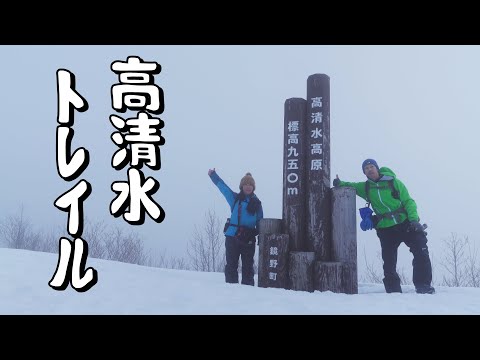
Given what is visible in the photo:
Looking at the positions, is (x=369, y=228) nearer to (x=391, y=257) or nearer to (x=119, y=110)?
(x=391, y=257)

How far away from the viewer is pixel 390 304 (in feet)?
12.4

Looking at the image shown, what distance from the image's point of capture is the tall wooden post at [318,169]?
5.01 meters

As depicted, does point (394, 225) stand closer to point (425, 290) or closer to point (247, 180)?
point (425, 290)

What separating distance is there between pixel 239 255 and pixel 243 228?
1.42 feet

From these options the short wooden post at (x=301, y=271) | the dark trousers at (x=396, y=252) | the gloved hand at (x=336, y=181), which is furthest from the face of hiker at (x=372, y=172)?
the short wooden post at (x=301, y=271)

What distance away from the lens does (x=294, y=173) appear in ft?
17.1

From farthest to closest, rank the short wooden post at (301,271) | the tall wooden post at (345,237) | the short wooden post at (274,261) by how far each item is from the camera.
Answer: the short wooden post at (274,261)
the short wooden post at (301,271)
the tall wooden post at (345,237)

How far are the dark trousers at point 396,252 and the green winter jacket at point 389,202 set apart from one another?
0.37ft

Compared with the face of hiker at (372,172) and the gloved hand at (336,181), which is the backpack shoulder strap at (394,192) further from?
the gloved hand at (336,181)

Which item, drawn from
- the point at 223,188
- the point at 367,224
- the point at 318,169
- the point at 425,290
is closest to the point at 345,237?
the point at 367,224

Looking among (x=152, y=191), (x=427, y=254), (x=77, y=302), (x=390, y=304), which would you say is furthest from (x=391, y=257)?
(x=77, y=302)

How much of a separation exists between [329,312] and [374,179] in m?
2.54

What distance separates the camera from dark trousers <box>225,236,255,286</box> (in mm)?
5422

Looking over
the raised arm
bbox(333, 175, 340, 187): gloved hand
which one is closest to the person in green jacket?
bbox(333, 175, 340, 187): gloved hand
